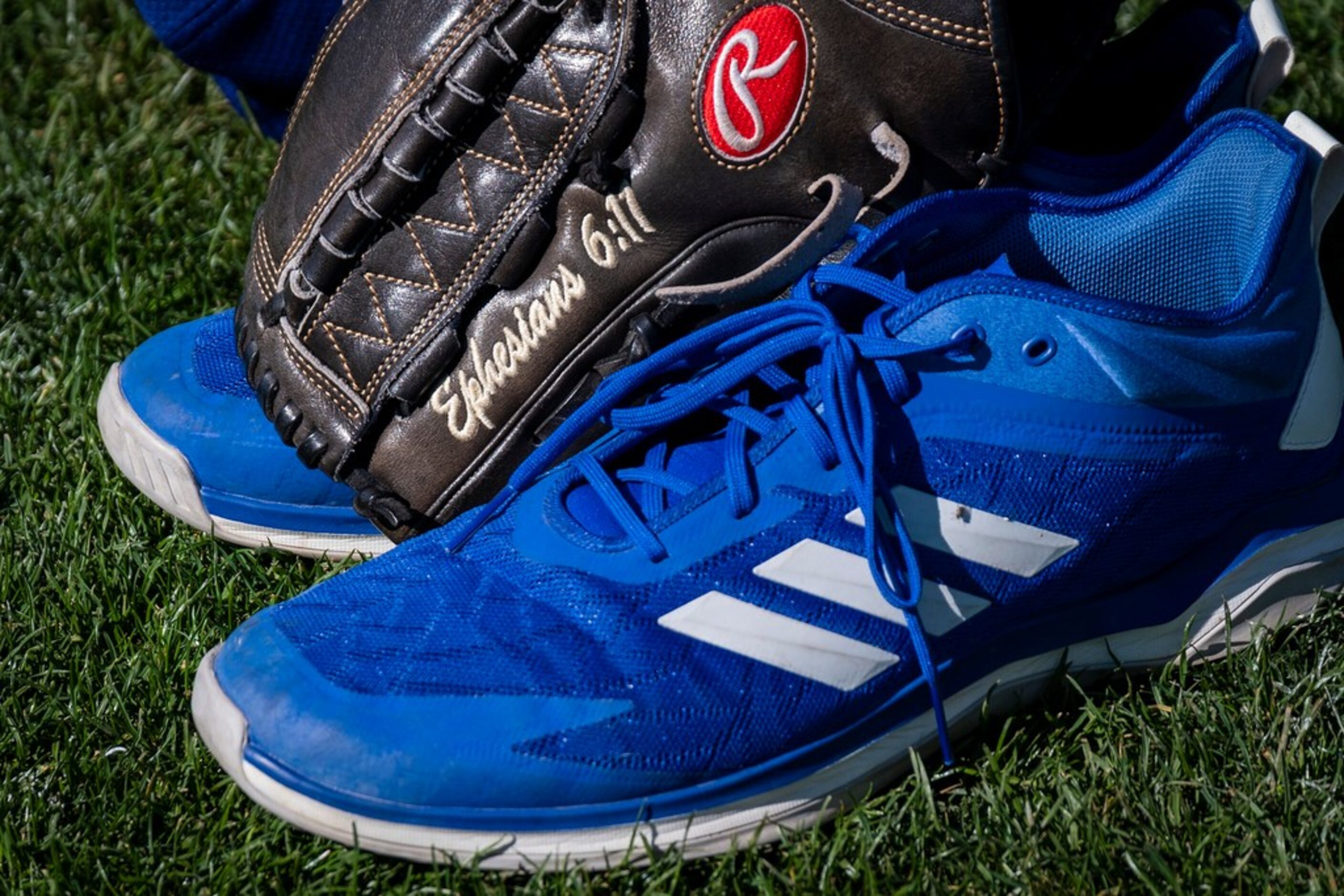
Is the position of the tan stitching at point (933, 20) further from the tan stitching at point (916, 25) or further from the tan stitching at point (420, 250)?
the tan stitching at point (420, 250)

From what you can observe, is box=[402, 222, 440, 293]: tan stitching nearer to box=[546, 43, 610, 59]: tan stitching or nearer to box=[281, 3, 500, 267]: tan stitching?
box=[281, 3, 500, 267]: tan stitching

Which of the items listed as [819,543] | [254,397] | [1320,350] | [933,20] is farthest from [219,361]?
[1320,350]

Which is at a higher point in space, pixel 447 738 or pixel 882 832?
pixel 447 738

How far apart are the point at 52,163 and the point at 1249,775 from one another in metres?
2.53

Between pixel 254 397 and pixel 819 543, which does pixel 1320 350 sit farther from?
pixel 254 397

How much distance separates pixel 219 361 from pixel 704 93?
889 millimetres

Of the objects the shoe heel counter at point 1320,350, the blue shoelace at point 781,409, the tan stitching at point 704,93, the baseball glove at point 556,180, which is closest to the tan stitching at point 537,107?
the baseball glove at point 556,180

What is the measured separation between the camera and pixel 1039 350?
1.45 m

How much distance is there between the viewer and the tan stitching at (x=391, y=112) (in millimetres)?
1643

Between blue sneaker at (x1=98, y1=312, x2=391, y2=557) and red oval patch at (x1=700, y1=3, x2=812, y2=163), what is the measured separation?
757 mm

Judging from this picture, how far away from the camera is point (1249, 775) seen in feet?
5.13

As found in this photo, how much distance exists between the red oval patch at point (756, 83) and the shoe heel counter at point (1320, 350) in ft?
1.97

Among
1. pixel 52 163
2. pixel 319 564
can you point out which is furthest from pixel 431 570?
pixel 52 163

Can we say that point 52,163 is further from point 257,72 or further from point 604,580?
point 604,580
